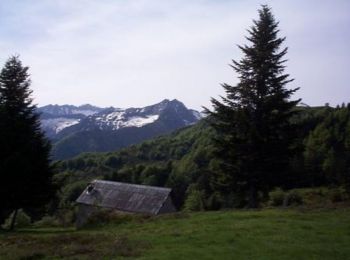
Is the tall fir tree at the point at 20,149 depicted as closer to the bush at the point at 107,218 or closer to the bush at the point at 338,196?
the bush at the point at 107,218

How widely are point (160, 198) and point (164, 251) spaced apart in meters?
34.8

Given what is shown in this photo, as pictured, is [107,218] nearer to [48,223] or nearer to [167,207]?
[167,207]

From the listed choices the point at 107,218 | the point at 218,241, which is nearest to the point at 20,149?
the point at 107,218

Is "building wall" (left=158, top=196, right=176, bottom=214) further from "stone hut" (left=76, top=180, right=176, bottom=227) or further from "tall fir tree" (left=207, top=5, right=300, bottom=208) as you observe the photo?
"tall fir tree" (left=207, top=5, right=300, bottom=208)

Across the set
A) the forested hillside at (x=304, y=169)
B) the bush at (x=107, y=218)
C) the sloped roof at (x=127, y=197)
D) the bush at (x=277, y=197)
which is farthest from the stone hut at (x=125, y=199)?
the forested hillside at (x=304, y=169)

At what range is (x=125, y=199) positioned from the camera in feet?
182

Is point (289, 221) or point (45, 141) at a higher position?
point (45, 141)

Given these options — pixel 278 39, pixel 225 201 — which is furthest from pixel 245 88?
pixel 225 201

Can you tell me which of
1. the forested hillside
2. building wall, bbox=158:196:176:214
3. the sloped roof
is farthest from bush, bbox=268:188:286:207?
the forested hillside

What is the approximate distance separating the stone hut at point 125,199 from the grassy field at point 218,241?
24806 mm

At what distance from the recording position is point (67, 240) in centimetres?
2277

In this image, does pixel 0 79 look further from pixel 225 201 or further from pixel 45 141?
pixel 225 201

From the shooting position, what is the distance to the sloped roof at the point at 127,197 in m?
53.1

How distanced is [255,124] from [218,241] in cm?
1775
